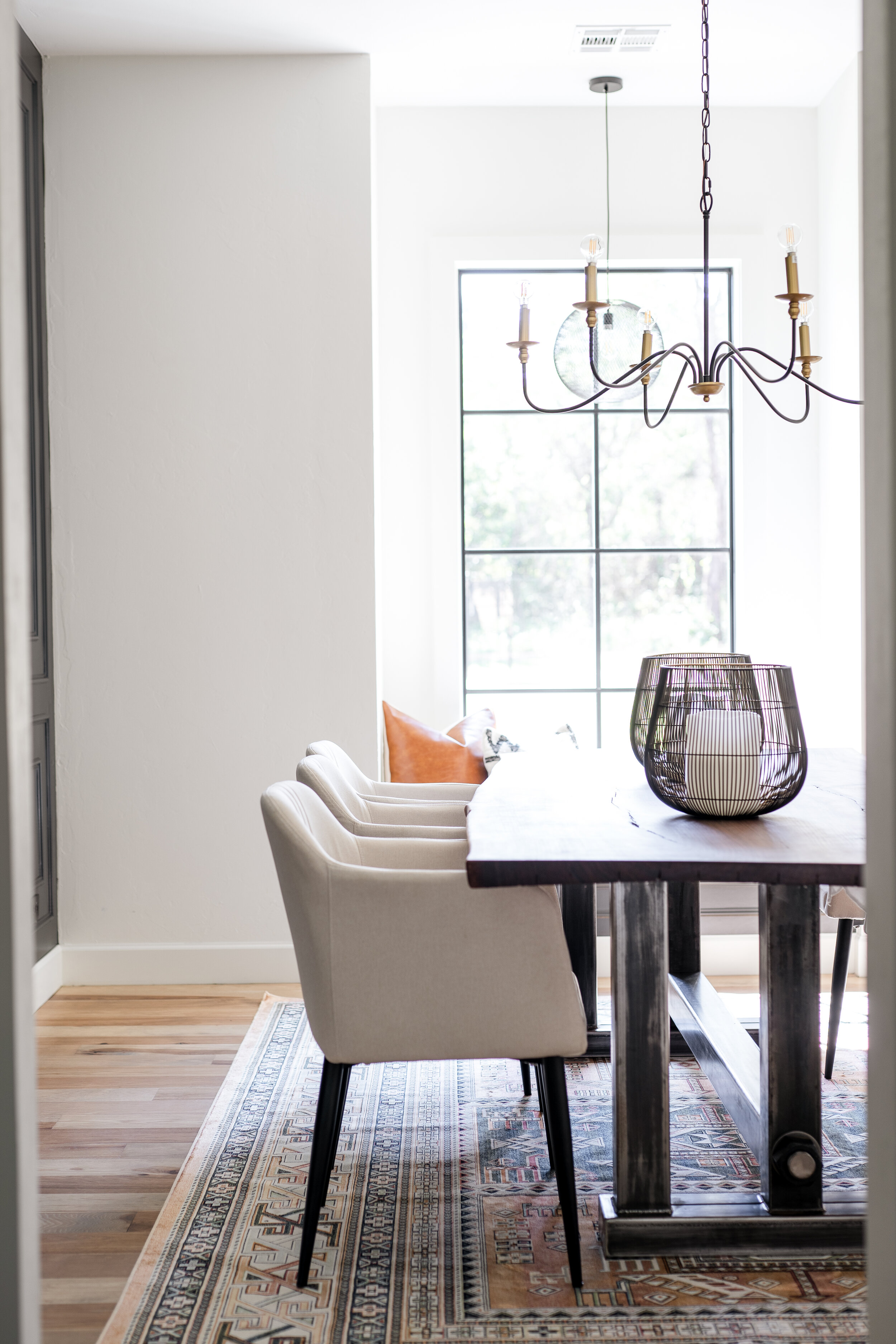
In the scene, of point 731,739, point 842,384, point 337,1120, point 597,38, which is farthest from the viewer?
point 842,384

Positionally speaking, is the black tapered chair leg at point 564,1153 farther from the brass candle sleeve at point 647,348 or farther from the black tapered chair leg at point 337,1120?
the brass candle sleeve at point 647,348

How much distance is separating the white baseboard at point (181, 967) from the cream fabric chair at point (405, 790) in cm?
105

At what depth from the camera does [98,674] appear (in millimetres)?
3768

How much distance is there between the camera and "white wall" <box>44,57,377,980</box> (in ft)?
12.2

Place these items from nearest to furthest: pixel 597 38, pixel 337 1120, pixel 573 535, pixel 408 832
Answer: pixel 337 1120, pixel 408 832, pixel 597 38, pixel 573 535

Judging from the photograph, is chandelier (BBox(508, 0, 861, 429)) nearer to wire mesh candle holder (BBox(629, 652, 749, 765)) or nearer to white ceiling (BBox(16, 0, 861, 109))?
wire mesh candle holder (BBox(629, 652, 749, 765))

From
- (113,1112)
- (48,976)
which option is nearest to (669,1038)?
(113,1112)

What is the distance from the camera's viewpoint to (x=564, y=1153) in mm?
1945

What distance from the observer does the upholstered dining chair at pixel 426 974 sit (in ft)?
6.24

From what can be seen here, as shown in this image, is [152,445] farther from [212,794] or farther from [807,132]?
[807,132]

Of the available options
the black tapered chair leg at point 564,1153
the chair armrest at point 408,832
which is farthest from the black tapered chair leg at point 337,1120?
the chair armrest at point 408,832

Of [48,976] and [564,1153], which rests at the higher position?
[564,1153]

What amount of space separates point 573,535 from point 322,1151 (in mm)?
2786

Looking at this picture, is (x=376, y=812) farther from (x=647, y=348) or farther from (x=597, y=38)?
(x=597, y=38)
